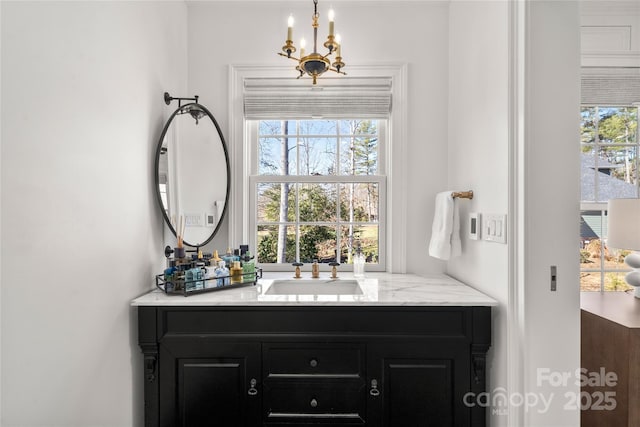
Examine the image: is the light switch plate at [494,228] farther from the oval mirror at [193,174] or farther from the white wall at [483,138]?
the oval mirror at [193,174]

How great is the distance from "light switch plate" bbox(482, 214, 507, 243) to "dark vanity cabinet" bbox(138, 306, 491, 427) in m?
0.32

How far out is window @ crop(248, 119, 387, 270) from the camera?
2.21 meters

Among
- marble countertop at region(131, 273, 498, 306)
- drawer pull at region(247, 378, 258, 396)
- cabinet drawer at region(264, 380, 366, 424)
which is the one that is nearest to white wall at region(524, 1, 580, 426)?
marble countertop at region(131, 273, 498, 306)

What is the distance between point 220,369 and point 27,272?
0.84 metres

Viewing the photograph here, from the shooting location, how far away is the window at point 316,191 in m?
2.21

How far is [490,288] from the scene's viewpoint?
153cm

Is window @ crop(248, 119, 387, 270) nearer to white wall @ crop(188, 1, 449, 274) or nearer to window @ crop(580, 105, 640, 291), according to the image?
white wall @ crop(188, 1, 449, 274)

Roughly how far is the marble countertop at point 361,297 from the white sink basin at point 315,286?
0.55 feet

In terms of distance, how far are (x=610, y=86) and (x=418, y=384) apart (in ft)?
7.50

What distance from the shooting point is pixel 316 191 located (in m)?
2.23

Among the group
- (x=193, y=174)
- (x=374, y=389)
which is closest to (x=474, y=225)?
(x=374, y=389)

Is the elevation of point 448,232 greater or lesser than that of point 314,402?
greater

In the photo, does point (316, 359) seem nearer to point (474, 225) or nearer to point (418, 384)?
point (418, 384)

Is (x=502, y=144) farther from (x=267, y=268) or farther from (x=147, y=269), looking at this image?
(x=147, y=269)
